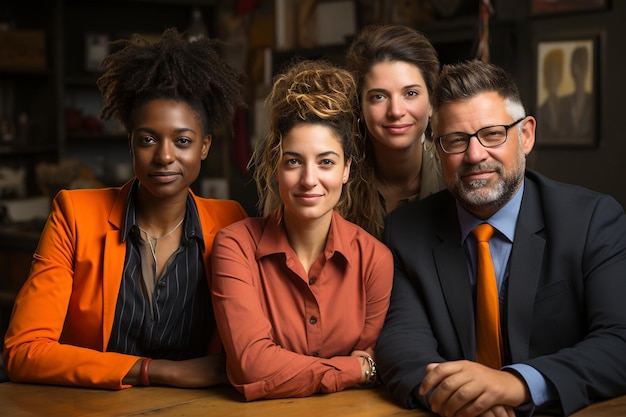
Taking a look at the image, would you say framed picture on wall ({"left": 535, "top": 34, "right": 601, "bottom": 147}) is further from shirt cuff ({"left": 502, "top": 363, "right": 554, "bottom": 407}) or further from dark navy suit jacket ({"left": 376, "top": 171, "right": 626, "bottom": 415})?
shirt cuff ({"left": 502, "top": 363, "right": 554, "bottom": 407})

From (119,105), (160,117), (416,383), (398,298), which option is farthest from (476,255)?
(119,105)

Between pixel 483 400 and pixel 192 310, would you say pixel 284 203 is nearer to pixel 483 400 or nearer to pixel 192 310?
pixel 192 310

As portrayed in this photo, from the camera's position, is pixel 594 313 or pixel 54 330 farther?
pixel 54 330

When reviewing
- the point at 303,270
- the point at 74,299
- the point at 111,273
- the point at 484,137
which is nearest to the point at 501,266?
the point at 484,137

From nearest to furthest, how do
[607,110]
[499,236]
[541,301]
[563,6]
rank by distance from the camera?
[541,301], [499,236], [607,110], [563,6]

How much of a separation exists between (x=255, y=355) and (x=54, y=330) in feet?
1.78

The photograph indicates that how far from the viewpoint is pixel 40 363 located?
2080 mm

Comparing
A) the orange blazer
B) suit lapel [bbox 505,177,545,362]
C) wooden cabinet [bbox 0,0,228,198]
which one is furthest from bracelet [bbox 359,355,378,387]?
wooden cabinet [bbox 0,0,228,198]

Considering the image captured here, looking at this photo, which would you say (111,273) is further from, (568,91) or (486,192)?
(568,91)

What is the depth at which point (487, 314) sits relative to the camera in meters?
2.09

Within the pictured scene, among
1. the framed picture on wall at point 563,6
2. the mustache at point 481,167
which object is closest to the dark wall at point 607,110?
the framed picture on wall at point 563,6

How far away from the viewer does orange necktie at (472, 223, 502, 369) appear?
208cm

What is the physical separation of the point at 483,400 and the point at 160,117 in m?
1.04

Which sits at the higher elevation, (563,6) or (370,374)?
(563,6)
